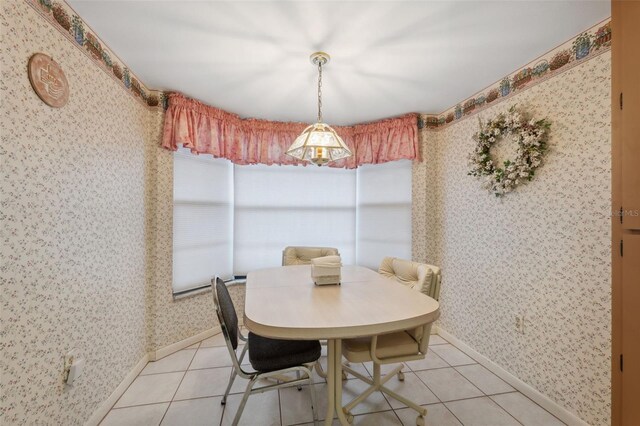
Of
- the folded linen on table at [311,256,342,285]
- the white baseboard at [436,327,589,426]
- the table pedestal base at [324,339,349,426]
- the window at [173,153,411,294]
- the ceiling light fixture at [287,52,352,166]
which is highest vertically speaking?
the ceiling light fixture at [287,52,352,166]

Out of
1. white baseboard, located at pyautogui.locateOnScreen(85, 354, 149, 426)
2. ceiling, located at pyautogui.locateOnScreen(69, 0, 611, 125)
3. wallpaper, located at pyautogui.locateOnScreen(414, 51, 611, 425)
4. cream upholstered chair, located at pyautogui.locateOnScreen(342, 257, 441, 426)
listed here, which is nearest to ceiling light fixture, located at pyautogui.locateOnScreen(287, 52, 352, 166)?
ceiling, located at pyautogui.locateOnScreen(69, 0, 611, 125)

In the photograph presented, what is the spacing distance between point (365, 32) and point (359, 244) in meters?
2.46

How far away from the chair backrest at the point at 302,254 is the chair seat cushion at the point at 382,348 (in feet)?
4.26

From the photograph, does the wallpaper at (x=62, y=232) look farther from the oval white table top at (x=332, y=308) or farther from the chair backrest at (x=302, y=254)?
the chair backrest at (x=302, y=254)

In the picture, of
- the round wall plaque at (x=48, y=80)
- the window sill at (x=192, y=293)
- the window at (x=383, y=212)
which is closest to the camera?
the round wall plaque at (x=48, y=80)

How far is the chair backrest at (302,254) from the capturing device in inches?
112

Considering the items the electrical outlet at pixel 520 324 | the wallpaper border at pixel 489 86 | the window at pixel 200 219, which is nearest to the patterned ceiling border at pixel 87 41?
the wallpaper border at pixel 489 86

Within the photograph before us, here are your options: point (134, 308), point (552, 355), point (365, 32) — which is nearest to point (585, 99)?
point (365, 32)

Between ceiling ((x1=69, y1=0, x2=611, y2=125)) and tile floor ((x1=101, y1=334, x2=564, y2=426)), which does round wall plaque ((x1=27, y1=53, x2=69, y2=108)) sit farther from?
tile floor ((x1=101, y1=334, x2=564, y2=426))

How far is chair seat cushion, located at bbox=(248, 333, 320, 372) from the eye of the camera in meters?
1.53

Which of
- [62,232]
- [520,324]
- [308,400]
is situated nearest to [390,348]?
[308,400]

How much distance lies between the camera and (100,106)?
Answer: 1.76 metres

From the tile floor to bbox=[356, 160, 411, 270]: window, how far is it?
1279 mm

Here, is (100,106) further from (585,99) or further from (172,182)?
(585,99)
